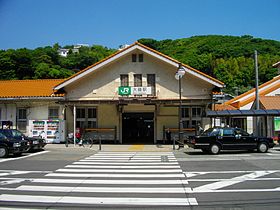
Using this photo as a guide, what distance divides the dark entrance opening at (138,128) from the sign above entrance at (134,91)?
2337mm

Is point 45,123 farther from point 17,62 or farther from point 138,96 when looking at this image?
point 17,62

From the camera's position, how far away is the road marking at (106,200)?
23.3 ft

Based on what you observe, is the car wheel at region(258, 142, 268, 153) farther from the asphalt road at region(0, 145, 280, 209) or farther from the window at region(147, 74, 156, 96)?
the window at region(147, 74, 156, 96)

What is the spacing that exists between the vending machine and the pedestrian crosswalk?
11591mm

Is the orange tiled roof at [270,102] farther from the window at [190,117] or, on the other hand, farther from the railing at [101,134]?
the railing at [101,134]

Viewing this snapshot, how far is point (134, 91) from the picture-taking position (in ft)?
79.2

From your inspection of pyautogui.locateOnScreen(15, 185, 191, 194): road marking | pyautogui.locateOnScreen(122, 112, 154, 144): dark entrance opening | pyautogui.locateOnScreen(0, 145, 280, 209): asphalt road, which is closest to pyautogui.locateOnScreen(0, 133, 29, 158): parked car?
pyautogui.locateOnScreen(0, 145, 280, 209): asphalt road

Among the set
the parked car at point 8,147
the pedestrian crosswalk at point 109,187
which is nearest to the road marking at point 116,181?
the pedestrian crosswalk at point 109,187

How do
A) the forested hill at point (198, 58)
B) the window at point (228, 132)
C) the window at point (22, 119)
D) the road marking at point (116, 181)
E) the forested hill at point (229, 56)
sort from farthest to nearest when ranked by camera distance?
1. the forested hill at point (229, 56)
2. the forested hill at point (198, 58)
3. the window at point (22, 119)
4. the window at point (228, 132)
5. the road marking at point (116, 181)

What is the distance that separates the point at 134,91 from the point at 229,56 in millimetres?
67447

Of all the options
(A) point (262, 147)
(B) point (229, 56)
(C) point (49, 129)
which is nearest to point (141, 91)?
(C) point (49, 129)

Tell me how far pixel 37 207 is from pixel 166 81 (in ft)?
61.2

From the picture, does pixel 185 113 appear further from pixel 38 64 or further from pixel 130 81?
pixel 38 64

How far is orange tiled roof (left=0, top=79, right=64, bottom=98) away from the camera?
83.6 ft
